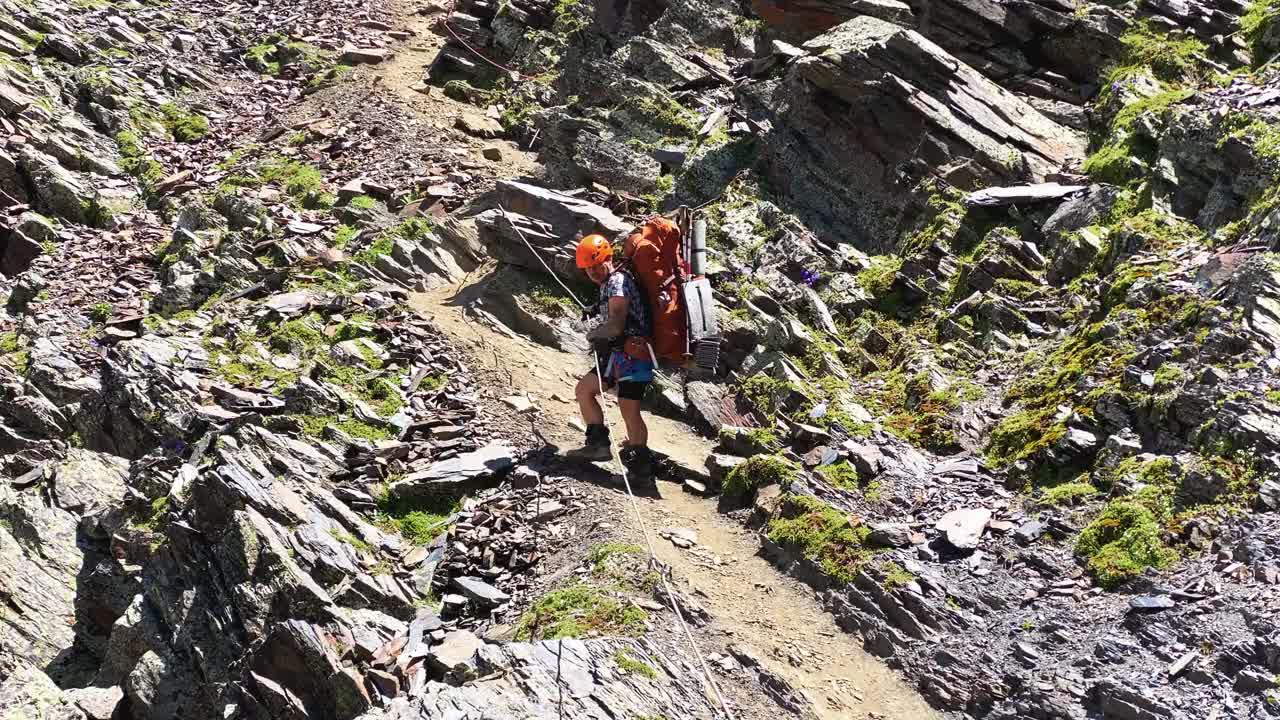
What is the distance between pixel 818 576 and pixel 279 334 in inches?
351

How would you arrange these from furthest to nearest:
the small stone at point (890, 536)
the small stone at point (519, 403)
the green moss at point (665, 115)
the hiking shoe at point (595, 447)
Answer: the green moss at point (665, 115), the small stone at point (519, 403), the hiking shoe at point (595, 447), the small stone at point (890, 536)

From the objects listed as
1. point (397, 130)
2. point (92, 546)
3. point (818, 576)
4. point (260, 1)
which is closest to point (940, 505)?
point (818, 576)

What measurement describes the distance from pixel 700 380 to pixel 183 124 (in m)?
16.6

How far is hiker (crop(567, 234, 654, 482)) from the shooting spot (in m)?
12.3

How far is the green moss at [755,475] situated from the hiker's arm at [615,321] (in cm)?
217

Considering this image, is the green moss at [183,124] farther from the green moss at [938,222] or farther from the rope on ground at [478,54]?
the green moss at [938,222]

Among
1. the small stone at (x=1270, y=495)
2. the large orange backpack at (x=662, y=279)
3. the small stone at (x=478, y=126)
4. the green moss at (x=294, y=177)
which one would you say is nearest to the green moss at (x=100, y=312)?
the green moss at (x=294, y=177)

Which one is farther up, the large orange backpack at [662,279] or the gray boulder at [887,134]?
the gray boulder at [887,134]

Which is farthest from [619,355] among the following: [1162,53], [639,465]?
[1162,53]

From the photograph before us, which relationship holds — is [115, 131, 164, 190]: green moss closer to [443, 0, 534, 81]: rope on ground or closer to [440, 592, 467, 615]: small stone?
[443, 0, 534, 81]: rope on ground

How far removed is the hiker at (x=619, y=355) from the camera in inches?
484

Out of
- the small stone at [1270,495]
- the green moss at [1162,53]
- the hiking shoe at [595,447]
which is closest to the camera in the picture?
the small stone at [1270,495]

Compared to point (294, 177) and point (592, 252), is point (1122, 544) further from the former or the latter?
point (294, 177)

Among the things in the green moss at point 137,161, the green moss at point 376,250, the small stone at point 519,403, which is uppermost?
the small stone at point 519,403
